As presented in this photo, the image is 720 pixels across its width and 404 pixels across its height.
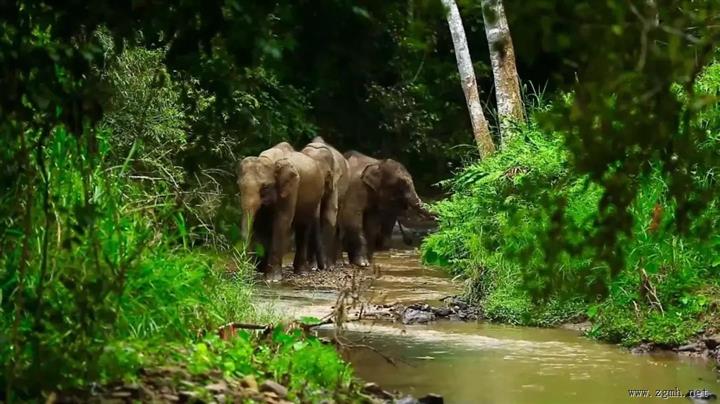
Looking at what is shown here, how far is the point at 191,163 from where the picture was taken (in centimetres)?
455

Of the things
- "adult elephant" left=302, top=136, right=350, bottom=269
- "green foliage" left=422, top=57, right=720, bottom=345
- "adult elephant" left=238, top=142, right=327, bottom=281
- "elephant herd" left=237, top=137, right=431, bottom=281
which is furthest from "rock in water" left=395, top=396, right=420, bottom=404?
"adult elephant" left=302, top=136, right=350, bottom=269

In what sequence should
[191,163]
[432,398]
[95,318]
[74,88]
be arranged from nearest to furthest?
1. [74,88]
2. [191,163]
3. [95,318]
4. [432,398]

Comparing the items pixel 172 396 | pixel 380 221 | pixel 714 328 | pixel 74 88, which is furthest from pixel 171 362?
pixel 380 221

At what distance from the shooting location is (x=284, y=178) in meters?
16.0

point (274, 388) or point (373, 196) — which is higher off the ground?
point (373, 196)

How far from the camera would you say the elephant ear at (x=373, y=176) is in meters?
19.9

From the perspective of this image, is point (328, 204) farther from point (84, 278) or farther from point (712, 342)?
point (84, 278)

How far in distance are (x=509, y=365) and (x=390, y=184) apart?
1149 cm

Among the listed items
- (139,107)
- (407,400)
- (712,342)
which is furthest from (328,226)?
(407,400)

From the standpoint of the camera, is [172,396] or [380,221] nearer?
[172,396]

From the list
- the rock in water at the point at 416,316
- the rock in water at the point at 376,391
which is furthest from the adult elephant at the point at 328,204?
the rock in water at the point at 376,391

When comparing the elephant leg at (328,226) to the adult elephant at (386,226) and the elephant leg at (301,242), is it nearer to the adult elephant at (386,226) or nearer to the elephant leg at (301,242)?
the elephant leg at (301,242)

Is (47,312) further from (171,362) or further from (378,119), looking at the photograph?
(378,119)

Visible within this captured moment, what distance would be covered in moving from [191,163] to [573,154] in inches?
73.4
